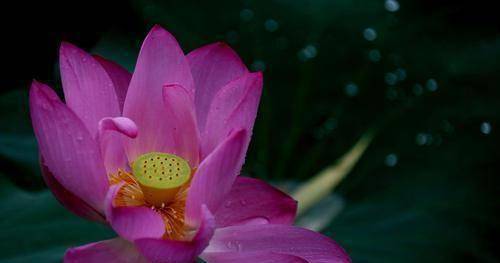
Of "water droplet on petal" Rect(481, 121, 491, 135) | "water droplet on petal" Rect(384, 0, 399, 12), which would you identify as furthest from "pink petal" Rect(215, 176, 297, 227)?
"water droplet on petal" Rect(384, 0, 399, 12)

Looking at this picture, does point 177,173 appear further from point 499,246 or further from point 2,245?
point 499,246

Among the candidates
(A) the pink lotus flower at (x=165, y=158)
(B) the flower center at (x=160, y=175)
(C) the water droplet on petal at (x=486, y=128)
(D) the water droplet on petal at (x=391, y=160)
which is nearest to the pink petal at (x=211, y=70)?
(A) the pink lotus flower at (x=165, y=158)

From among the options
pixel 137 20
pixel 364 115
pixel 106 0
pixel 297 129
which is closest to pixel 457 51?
pixel 364 115

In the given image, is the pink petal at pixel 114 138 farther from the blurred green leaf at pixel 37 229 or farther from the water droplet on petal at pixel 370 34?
the water droplet on petal at pixel 370 34

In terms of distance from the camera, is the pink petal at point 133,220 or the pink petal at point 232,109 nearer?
the pink petal at point 133,220

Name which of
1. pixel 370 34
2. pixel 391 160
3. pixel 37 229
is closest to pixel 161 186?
pixel 37 229

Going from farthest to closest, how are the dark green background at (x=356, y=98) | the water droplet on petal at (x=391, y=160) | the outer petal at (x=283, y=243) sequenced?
the water droplet on petal at (x=391, y=160) → the dark green background at (x=356, y=98) → the outer petal at (x=283, y=243)

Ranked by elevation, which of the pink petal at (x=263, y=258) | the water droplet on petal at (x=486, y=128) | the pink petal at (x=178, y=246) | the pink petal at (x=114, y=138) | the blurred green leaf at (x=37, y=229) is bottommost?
the blurred green leaf at (x=37, y=229)

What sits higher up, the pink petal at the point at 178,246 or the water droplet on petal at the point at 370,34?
the water droplet on petal at the point at 370,34
